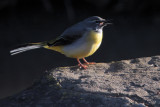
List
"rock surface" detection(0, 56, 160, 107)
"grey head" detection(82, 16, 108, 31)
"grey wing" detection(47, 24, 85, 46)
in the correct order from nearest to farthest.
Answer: "rock surface" detection(0, 56, 160, 107)
"grey wing" detection(47, 24, 85, 46)
"grey head" detection(82, 16, 108, 31)

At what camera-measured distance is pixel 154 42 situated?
12.1 metres

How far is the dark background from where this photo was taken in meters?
11.2

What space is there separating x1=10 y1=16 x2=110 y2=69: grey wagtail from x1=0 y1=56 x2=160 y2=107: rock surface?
0.45 meters

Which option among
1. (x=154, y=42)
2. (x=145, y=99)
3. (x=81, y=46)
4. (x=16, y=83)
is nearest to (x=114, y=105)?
(x=145, y=99)

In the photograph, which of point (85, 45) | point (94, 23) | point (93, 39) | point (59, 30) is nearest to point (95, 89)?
point (85, 45)

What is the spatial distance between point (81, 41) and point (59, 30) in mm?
7639

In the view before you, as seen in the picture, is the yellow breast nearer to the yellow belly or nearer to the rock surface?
the yellow belly

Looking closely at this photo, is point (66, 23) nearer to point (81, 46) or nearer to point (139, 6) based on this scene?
point (139, 6)

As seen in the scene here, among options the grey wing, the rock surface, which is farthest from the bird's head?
the rock surface

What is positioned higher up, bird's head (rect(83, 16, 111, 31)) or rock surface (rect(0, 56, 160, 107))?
bird's head (rect(83, 16, 111, 31))

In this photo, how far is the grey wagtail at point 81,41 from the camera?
19.7 ft

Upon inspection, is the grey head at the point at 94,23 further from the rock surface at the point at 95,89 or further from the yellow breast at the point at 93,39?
the rock surface at the point at 95,89

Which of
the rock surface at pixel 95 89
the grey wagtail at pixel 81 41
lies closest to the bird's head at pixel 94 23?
the grey wagtail at pixel 81 41

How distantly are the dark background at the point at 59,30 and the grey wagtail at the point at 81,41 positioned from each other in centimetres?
436
